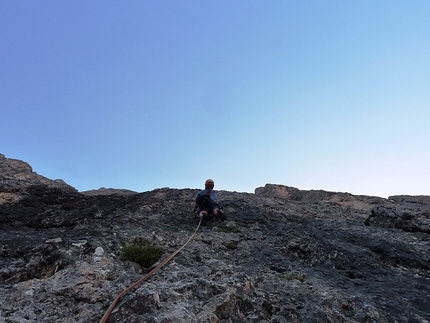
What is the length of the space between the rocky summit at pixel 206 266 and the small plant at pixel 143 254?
6 centimetres

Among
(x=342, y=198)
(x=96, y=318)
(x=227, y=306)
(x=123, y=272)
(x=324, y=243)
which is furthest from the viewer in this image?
(x=342, y=198)

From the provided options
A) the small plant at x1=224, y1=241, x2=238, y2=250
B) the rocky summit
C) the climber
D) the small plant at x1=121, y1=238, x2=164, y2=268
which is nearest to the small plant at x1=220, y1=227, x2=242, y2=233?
the rocky summit

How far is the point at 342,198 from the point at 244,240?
14807 millimetres

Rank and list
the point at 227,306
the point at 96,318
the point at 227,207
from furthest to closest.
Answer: the point at 227,207 → the point at 227,306 → the point at 96,318

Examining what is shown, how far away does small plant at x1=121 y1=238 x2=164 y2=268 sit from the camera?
7480mm

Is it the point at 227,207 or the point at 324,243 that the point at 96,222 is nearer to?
the point at 227,207

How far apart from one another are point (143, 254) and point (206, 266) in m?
1.57

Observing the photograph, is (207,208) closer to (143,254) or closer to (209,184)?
(209,184)

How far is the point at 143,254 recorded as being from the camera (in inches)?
300

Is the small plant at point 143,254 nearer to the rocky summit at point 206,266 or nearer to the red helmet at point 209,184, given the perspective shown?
the rocky summit at point 206,266

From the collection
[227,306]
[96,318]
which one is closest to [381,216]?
[227,306]

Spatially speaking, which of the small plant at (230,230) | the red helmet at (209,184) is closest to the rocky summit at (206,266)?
the small plant at (230,230)

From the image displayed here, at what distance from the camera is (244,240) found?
33.2 ft

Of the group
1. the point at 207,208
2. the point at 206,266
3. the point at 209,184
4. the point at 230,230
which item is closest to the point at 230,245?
the point at 230,230
